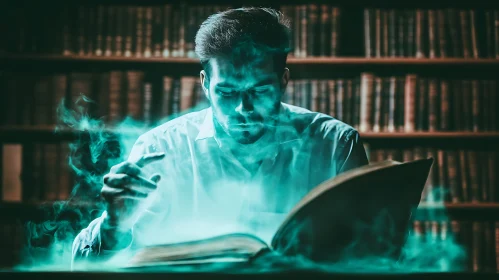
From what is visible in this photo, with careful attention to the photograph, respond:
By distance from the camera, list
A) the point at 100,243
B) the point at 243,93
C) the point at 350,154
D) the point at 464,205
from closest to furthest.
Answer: the point at 100,243
the point at 243,93
the point at 350,154
the point at 464,205

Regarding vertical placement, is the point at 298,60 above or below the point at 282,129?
above

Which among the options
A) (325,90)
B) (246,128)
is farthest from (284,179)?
(325,90)

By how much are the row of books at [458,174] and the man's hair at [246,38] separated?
0.72 meters

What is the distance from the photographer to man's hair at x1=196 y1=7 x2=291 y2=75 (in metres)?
1.06

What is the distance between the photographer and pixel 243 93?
1.04 m

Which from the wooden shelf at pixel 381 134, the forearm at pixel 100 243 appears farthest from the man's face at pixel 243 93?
the wooden shelf at pixel 381 134

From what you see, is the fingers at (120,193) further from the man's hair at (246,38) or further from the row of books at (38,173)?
the row of books at (38,173)

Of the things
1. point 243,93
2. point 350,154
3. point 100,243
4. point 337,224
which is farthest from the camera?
point 350,154

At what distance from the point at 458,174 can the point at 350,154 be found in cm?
69

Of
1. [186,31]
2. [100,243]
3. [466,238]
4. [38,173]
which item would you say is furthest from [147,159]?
[466,238]

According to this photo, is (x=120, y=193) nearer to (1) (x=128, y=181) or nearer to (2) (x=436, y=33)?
(1) (x=128, y=181)

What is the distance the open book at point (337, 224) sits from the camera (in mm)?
571

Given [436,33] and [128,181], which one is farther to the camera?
[436,33]

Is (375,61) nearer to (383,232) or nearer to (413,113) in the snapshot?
(413,113)
